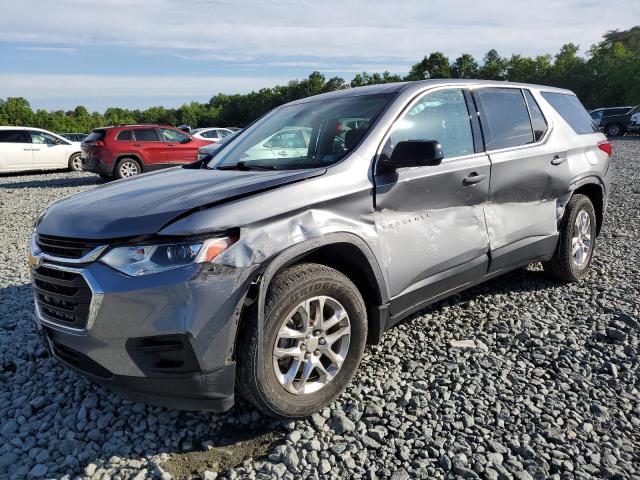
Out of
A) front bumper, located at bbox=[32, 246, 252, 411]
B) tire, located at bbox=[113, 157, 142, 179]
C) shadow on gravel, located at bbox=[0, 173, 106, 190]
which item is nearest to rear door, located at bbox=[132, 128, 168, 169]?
tire, located at bbox=[113, 157, 142, 179]

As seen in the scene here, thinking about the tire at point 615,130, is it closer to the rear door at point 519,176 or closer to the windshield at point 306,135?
the rear door at point 519,176

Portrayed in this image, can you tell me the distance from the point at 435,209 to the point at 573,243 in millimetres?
2121

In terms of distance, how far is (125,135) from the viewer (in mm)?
13703

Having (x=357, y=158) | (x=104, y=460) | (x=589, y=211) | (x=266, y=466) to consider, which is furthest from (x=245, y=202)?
(x=589, y=211)

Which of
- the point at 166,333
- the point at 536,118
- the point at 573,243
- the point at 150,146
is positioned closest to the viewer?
the point at 166,333

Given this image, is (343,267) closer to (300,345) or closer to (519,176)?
(300,345)

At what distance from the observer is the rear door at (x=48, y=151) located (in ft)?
53.2

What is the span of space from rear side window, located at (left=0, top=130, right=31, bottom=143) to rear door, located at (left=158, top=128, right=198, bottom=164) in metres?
5.00

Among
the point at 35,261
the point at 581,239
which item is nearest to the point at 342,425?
the point at 35,261

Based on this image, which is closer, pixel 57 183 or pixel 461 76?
pixel 57 183

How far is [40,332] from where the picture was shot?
262 centimetres

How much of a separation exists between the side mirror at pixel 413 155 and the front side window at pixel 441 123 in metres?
0.24

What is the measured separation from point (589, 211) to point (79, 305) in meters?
4.46

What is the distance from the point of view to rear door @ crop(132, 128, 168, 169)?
45.6 ft
